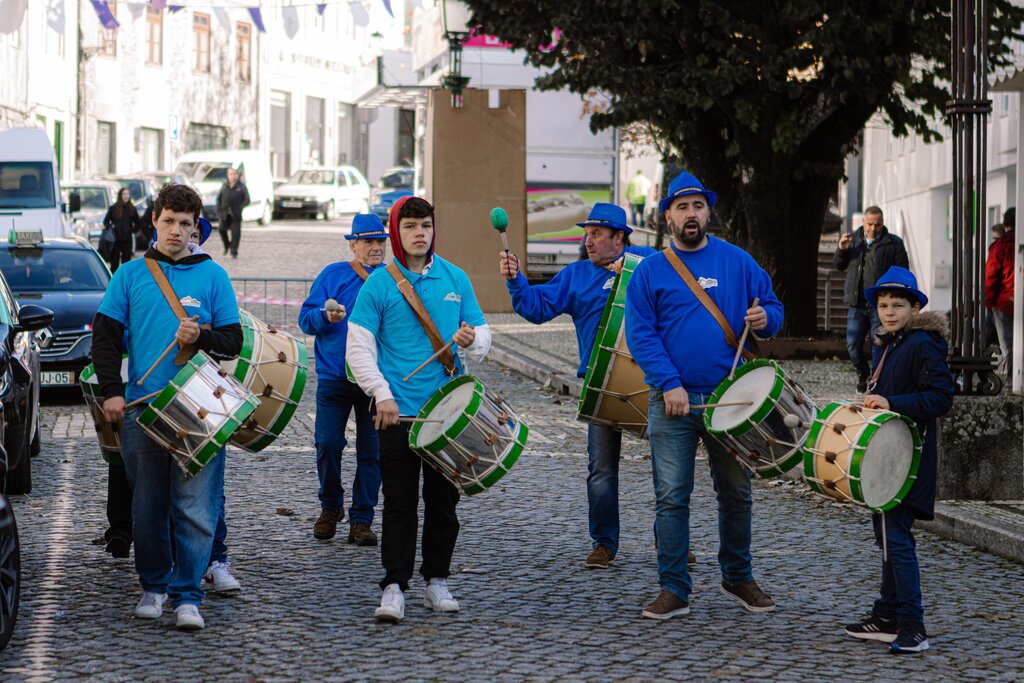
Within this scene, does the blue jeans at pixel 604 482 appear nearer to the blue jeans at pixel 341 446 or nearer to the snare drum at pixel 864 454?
the blue jeans at pixel 341 446

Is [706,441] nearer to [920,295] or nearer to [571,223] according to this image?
[920,295]

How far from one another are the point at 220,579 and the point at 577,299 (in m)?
2.27

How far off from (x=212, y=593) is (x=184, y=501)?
869 mm

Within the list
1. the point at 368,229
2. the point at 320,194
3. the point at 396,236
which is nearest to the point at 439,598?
the point at 396,236

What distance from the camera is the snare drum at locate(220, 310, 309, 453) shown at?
7801mm

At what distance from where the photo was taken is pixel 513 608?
782 centimetres

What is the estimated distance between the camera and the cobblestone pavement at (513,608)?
6.77 m

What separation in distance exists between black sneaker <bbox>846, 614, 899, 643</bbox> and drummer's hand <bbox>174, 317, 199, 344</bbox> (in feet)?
9.78

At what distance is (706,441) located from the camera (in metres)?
7.73

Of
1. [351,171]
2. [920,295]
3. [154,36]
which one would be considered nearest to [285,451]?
[920,295]

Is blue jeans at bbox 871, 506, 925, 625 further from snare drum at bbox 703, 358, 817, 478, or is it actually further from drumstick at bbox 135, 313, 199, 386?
drumstick at bbox 135, 313, 199, 386

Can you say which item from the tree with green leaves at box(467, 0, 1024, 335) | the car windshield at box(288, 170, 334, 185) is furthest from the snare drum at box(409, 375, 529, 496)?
the car windshield at box(288, 170, 334, 185)

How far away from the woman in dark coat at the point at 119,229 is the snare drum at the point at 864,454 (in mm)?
24771

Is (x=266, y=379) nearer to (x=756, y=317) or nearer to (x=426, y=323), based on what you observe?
(x=426, y=323)
